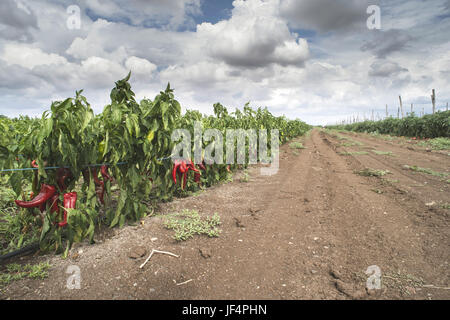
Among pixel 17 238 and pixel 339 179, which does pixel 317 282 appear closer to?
pixel 17 238

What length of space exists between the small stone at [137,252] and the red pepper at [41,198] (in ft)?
3.42

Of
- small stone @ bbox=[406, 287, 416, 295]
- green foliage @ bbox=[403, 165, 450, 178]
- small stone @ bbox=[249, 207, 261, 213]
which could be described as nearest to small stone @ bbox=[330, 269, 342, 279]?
small stone @ bbox=[406, 287, 416, 295]

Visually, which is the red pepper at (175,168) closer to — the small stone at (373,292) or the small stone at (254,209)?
the small stone at (254,209)

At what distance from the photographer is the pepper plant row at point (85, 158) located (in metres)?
2.42

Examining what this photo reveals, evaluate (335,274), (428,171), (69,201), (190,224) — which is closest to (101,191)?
(69,201)

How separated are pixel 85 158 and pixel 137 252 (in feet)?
3.93

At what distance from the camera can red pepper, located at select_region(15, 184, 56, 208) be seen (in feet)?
8.11

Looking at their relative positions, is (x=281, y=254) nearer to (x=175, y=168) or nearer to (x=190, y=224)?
(x=190, y=224)

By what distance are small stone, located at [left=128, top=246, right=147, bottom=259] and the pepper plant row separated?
20.5 inches

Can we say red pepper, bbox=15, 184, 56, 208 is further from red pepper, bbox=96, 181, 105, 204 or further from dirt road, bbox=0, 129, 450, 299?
dirt road, bbox=0, 129, 450, 299

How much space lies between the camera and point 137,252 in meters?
2.65

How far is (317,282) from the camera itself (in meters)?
2.26

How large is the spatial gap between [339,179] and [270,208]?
288cm

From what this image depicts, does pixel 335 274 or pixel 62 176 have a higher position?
pixel 62 176
